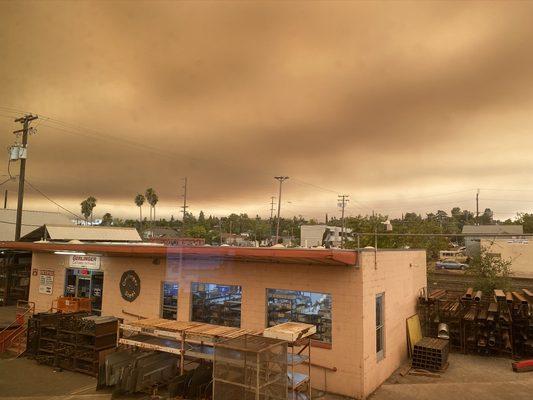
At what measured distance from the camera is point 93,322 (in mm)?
13891

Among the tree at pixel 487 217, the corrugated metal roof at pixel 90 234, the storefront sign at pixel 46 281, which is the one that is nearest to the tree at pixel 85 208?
the corrugated metal roof at pixel 90 234

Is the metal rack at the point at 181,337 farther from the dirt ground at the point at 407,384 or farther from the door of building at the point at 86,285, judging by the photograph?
the door of building at the point at 86,285

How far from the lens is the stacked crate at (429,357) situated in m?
14.0

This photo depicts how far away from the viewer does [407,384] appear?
12672 mm

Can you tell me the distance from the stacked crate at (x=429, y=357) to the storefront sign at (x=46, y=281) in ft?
58.1

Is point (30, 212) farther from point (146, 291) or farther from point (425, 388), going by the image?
point (425, 388)

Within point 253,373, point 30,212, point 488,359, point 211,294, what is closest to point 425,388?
point 488,359

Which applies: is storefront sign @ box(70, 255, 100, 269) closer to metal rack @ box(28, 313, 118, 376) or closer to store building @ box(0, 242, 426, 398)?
store building @ box(0, 242, 426, 398)

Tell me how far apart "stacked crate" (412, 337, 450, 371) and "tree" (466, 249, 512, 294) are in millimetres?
10928

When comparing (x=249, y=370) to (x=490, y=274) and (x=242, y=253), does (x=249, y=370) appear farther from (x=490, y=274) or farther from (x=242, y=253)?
(x=490, y=274)

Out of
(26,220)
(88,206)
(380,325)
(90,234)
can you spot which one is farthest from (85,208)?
(380,325)

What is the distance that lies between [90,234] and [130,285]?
1862 centimetres

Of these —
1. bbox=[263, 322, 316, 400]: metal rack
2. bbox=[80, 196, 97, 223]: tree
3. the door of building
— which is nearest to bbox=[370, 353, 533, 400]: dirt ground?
bbox=[263, 322, 316, 400]: metal rack

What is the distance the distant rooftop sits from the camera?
2894cm
